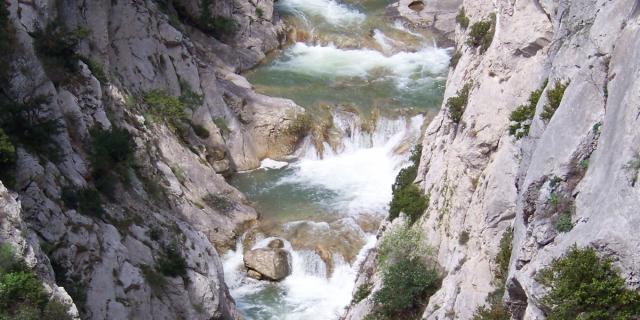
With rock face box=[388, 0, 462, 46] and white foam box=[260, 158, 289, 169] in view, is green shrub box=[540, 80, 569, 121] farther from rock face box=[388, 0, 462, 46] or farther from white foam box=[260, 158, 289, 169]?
rock face box=[388, 0, 462, 46]

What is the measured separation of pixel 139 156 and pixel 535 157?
14191 millimetres

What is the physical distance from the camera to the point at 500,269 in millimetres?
13734

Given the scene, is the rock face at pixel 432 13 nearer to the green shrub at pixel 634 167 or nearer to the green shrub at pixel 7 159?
the green shrub at pixel 7 159

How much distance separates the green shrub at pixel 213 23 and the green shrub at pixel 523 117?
82.8 feet

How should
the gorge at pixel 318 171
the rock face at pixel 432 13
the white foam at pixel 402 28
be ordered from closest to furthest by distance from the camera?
the gorge at pixel 318 171
the white foam at pixel 402 28
the rock face at pixel 432 13

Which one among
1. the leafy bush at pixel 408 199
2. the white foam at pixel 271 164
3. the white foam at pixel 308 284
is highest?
the leafy bush at pixel 408 199

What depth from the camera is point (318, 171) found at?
96.2 ft

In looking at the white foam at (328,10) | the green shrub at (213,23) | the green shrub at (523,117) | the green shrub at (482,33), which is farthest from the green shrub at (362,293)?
the white foam at (328,10)

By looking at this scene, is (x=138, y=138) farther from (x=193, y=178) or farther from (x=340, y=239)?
(x=340, y=239)

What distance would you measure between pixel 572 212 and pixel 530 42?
6.09 metres

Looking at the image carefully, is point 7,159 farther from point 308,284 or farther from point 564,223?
point 308,284

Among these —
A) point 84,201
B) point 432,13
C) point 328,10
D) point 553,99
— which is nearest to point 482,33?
point 553,99

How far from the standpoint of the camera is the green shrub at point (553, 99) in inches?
497

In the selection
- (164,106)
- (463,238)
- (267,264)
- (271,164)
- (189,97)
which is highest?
(463,238)
